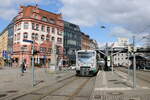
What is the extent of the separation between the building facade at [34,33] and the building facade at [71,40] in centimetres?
730

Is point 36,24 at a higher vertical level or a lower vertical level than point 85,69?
higher

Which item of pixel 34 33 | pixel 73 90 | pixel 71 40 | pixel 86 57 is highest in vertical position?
pixel 34 33

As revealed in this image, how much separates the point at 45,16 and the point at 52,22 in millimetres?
4155

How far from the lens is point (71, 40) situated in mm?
88062

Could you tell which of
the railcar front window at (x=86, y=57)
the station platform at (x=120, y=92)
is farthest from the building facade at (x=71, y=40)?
the station platform at (x=120, y=92)

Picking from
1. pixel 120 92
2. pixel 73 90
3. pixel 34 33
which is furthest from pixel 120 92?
pixel 34 33

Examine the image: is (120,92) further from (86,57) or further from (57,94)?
(86,57)

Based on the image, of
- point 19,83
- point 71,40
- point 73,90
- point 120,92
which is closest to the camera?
point 120,92

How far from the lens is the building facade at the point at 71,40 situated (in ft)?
275

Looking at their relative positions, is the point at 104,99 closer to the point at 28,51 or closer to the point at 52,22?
the point at 28,51

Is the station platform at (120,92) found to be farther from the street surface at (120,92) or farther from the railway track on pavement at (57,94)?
the railway track on pavement at (57,94)

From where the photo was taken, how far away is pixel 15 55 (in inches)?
2628

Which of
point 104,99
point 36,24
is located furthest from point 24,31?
point 104,99

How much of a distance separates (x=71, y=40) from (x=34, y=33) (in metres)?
24.5
